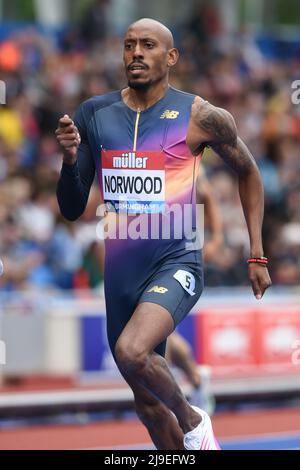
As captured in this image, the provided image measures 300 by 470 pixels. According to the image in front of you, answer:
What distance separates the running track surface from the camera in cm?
999

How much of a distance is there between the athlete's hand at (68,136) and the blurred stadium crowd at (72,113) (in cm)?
502

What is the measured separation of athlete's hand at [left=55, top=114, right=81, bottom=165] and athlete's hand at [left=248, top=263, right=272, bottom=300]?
1.34m

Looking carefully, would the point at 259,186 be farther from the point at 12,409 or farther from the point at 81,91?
the point at 81,91

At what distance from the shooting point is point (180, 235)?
23.9ft

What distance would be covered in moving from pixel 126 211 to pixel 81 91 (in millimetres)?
9725

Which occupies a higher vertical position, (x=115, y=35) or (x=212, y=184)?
(x=115, y=35)

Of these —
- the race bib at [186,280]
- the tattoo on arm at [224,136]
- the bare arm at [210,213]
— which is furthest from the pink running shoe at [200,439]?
the bare arm at [210,213]

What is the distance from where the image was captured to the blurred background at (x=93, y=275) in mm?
11703

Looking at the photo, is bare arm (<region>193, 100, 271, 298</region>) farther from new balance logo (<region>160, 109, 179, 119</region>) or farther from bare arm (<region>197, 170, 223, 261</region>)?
bare arm (<region>197, 170, 223, 261</region>)

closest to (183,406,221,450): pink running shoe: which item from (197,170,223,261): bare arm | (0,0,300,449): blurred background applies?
(0,0,300,449): blurred background

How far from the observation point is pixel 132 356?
6.72m
